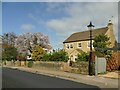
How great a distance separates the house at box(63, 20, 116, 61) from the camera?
5428cm

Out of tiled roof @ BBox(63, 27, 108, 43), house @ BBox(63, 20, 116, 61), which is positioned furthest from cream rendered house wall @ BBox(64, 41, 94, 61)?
tiled roof @ BBox(63, 27, 108, 43)

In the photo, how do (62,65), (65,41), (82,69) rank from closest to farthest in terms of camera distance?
1. (82,69)
2. (62,65)
3. (65,41)

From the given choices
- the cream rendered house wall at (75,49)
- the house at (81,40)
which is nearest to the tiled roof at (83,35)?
the house at (81,40)

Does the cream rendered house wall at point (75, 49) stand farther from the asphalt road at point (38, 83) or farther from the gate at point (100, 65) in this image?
the asphalt road at point (38, 83)

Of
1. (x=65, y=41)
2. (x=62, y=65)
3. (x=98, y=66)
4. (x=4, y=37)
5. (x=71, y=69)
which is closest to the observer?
(x=98, y=66)

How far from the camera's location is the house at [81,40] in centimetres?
5428

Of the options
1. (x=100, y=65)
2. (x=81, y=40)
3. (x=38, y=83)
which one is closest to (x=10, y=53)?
(x=81, y=40)

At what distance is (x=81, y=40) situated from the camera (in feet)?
190

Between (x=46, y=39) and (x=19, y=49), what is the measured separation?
10.3 m

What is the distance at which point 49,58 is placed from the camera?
4409 cm

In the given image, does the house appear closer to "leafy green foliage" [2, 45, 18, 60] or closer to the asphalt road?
"leafy green foliage" [2, 45, 18, 60]

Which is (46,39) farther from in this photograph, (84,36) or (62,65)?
(62,65)

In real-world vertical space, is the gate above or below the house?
below

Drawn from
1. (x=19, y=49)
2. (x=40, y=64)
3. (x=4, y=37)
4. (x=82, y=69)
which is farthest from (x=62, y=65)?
(x=4, y=37)
